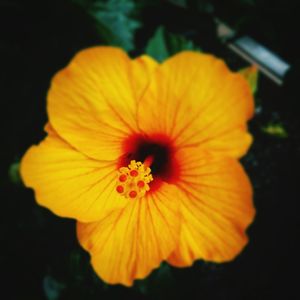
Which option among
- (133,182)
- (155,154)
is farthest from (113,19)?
(133,182)

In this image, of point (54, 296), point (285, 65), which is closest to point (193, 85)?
point (54, 296)

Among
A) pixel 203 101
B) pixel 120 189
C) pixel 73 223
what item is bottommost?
pixel 73 223

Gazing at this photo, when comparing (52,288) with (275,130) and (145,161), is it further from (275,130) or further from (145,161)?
(275,130)

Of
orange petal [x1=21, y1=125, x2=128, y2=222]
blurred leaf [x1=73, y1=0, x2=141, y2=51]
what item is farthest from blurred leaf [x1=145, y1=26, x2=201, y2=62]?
orange petal [x1=21, y1=125, x2=128, y2=222]

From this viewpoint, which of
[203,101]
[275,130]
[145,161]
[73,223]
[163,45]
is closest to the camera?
[203,101]

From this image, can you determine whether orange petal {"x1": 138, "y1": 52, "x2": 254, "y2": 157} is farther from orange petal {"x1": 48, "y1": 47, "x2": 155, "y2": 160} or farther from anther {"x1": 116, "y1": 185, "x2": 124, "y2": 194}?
anther {"x1": 116, "y1": 185, "x2": 124, "y2": 194}

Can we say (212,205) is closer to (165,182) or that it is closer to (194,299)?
(165,182)

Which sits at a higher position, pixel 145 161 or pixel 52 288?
pixel 145 161
